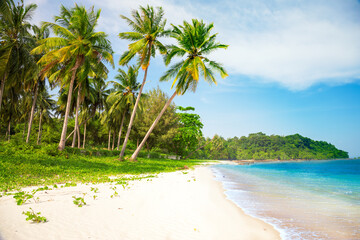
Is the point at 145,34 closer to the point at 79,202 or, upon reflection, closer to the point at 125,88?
the point at 125,88

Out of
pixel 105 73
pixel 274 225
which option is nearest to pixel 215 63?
pixel 105 73

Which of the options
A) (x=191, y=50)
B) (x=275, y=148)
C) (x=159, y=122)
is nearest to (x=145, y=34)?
(x=191, y=50)

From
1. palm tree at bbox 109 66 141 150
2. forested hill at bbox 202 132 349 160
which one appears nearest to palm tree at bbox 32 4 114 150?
palm tree at bbox 109 66 141 150

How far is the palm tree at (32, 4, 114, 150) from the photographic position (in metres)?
16.2

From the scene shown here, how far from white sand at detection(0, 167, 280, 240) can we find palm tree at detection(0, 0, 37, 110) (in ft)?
47.4

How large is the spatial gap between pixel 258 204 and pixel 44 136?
46.4m

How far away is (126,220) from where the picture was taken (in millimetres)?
4191

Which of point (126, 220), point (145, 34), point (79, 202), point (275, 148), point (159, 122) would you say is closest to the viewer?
point (126, 220)

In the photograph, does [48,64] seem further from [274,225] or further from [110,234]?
[274,225]

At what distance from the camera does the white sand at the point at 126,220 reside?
339cm

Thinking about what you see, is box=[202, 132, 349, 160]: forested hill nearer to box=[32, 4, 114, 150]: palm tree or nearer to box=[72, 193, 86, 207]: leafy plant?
box=[32, 4, 114, 150]: palm tree

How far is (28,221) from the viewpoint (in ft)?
11.8

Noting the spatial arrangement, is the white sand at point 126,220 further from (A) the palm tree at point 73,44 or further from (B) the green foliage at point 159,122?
(B) the green foliage at point 159,122

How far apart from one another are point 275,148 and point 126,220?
6196 inches
